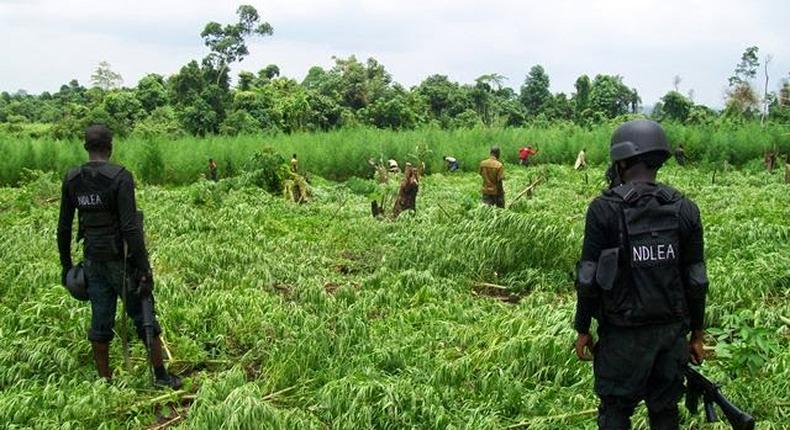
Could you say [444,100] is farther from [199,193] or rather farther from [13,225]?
[13,225]

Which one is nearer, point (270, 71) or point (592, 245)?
point (592, 245)

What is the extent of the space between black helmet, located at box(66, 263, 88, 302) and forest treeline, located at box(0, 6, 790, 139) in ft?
68.2

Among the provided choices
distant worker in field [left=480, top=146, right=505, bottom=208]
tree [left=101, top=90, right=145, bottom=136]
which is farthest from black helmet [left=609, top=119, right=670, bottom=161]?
tree [left=101, top=90, right=145, bottom=136]

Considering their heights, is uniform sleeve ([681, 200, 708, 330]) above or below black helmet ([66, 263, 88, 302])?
above

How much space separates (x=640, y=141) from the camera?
275cm

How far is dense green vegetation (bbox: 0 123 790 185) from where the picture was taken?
18.4m

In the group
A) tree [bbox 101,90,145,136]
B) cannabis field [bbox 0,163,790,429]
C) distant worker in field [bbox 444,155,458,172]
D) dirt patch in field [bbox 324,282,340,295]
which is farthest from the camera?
tree [bbox 101,90,145,136]

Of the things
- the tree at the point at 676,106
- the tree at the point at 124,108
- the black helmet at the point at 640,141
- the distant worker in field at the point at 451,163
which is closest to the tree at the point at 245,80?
the tree at the point at 124,108

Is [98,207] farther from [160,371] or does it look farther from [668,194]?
[668,194]

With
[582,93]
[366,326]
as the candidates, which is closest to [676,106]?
[582,93]

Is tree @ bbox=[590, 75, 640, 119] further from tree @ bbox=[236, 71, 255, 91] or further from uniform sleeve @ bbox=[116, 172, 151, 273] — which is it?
uniform sleeve @ bbox=[116, 172, 151, 273]

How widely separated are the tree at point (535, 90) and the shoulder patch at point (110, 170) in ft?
140

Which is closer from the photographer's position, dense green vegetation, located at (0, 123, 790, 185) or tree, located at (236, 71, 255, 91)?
dense green vegetation, located at (0, 123, 790, 185)

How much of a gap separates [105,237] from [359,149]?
1776 centimetres
